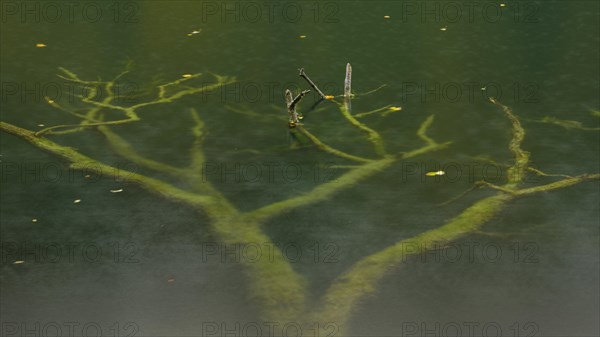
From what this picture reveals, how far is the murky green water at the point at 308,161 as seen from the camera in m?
3.37

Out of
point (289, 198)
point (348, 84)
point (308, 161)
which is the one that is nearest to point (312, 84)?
point (348, 84)

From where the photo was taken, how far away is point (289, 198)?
426cm

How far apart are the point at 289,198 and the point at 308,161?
0.44m

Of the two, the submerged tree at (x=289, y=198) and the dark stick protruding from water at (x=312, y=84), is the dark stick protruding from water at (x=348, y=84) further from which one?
the dark stick protruding from water at (x=312, y=84)

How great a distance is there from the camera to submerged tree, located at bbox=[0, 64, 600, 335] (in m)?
3.42

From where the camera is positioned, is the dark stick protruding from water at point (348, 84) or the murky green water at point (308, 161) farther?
the dark stick protruding from water at point (348, 84)

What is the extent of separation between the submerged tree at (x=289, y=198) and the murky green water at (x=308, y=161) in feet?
0.17

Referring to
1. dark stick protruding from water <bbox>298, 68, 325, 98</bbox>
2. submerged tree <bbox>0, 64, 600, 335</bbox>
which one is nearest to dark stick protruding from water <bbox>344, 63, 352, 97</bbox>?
submerged tree <bbox>0, 64, 600, 335</bbox>

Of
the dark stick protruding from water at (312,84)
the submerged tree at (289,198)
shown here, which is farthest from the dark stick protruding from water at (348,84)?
the dark stick protruding from water at (312,84)

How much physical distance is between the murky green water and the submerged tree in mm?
50

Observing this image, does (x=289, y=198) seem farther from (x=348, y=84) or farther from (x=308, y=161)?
(x=348, y=84)

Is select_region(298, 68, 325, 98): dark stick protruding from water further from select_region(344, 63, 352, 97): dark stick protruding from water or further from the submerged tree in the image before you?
select_region(344, 63, 352, 97): dark stick protruding from water

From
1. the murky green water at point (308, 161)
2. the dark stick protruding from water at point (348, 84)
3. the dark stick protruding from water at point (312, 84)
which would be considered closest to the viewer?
the murky green water at point (308, 161)

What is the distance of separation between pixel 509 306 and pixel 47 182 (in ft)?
7.40
